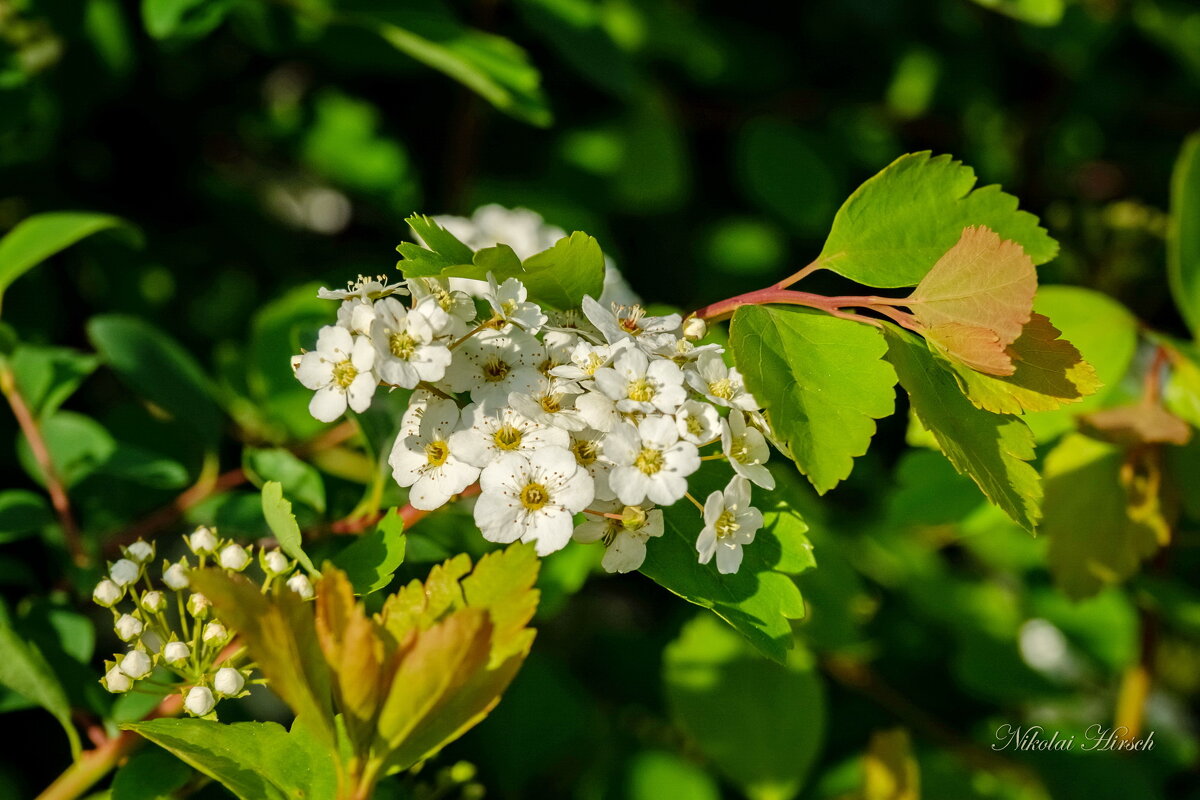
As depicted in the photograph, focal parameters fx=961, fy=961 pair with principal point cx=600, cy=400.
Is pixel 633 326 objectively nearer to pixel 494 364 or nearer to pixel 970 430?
pixel 494 364

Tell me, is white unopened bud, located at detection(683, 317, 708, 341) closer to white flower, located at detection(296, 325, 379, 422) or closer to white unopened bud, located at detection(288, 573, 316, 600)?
white flower, located at detection(296, 325, 379, 422)

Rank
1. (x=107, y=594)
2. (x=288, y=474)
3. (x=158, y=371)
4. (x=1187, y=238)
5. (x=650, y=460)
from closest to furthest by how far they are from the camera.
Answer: (x=650, y=460)
(x=107, y=594)
(x=288, y=474)
(x=158, y=371)
(x=1187, y=238)

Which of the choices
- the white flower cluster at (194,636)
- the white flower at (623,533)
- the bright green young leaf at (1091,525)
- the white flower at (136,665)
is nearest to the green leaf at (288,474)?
the white flower cluster at (194,636)

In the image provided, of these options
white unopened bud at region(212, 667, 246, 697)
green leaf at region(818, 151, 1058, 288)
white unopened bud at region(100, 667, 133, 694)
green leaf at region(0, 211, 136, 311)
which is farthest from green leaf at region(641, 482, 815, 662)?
green leaf at region(0, 211, 136, 311)

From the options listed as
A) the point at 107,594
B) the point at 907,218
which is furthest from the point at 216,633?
the point at 907,218

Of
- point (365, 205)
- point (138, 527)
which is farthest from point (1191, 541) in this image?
point (365, 205)

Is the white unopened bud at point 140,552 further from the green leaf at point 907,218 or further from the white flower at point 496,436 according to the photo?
the green leaf at point 907,218
